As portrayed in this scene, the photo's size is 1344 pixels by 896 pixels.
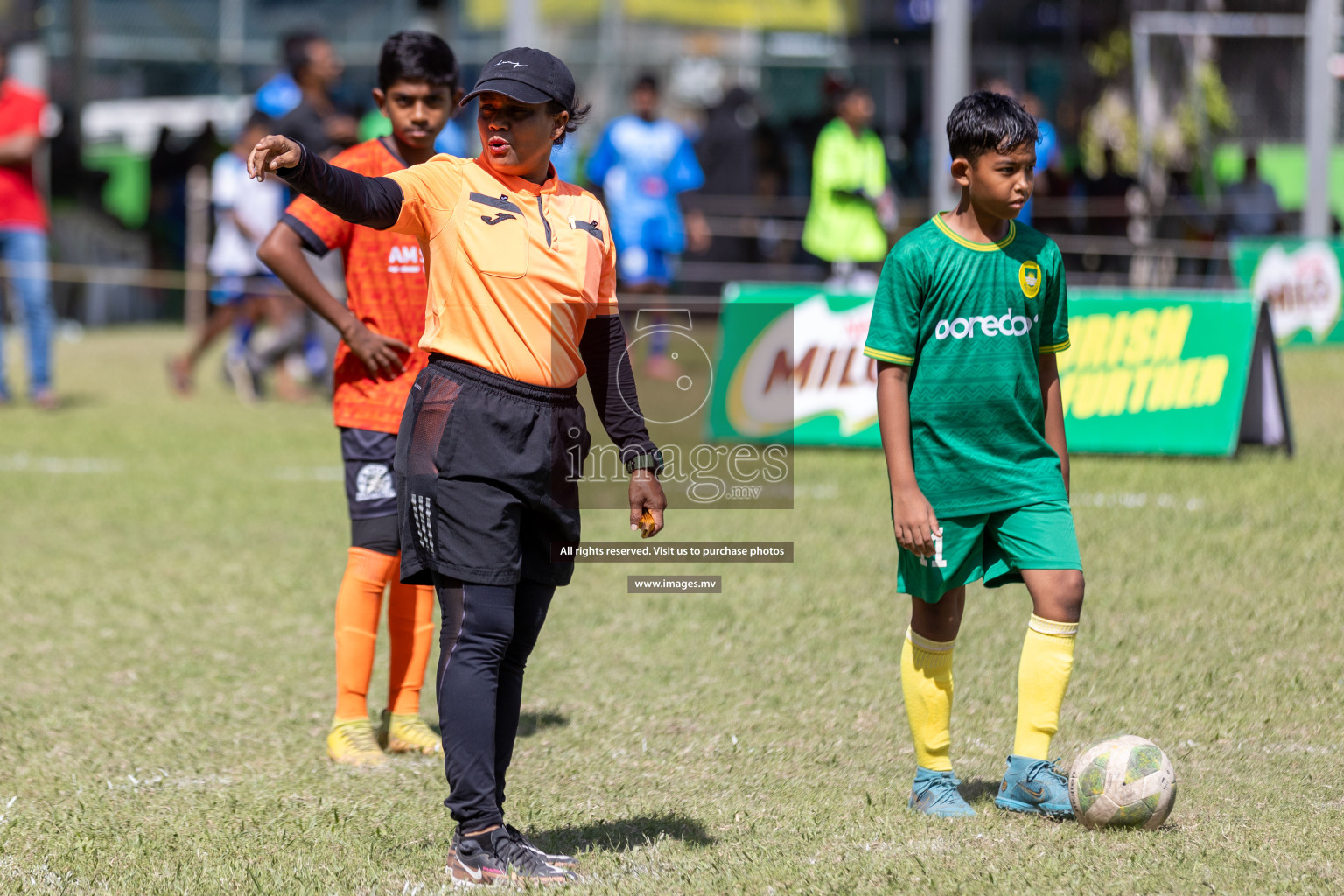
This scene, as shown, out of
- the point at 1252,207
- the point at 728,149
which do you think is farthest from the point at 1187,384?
the point at 1252,207

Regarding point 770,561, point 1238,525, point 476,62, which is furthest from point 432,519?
point 476,62

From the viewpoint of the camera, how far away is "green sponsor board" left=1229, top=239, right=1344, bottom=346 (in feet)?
50.4

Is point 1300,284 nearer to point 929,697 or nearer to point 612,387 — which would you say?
point 929,697

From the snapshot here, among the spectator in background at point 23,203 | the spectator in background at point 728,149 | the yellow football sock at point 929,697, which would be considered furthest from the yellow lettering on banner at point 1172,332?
the spectator in background at point 728,149

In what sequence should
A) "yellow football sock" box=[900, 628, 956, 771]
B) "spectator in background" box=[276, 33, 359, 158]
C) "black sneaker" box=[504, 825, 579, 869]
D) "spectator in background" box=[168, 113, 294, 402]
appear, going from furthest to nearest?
"spectator in background" box=[168, 113, 294, 402] → "spectator in background" box=[276, 33, 359, 158] → "yellow football sock" box=[900, 628, 956, 771] → "black sneaker" box=[504, 825, 579, 869]

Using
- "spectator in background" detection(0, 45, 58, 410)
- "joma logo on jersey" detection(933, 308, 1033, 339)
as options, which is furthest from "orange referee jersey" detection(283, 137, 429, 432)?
"spectator in background" detection(0, 45, 58, 410)

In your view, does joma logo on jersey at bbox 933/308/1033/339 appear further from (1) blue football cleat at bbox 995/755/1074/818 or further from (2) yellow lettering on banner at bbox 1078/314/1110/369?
(2) yellow lettering on banner at bbox 1078/314/1110/369

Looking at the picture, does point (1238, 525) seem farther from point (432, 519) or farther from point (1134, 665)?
point (432, 519)

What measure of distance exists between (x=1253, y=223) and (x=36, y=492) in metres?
15.1

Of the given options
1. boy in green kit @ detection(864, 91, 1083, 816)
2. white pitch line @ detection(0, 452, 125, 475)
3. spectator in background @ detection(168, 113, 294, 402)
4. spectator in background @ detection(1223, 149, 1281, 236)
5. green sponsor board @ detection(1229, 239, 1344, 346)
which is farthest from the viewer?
spectator in background @ detection(1223, 149, 1281, 236)

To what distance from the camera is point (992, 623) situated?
6398mm

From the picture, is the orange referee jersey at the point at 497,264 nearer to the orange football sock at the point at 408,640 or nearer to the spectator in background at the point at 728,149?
the orange football sock at the point at 408,640

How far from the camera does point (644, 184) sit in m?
14.1

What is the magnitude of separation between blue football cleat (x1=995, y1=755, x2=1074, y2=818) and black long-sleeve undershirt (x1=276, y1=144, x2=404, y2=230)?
2121 millimetres
